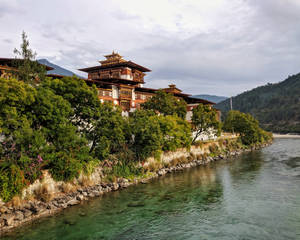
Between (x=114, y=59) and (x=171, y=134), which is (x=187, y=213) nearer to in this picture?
(x=171, y=134)

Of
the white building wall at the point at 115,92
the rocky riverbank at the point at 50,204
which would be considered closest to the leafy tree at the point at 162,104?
the white building wall at the point at 115,92

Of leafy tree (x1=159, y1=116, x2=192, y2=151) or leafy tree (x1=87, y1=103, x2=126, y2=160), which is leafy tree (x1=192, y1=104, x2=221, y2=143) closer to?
leafy tree (x1=159, y1=116, x2=192, y2=151)

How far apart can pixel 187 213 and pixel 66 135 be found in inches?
558

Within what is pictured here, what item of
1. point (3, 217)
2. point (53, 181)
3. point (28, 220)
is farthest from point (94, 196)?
point (3, 217)

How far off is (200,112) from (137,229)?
35038 mm

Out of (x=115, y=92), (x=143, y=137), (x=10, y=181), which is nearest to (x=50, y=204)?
(x=10, y=181)

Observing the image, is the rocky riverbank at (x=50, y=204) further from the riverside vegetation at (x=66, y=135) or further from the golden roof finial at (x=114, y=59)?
the golden roof finial at (x=114, y=59)

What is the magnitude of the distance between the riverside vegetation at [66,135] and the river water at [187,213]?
4334 millimetres

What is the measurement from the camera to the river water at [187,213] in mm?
17234

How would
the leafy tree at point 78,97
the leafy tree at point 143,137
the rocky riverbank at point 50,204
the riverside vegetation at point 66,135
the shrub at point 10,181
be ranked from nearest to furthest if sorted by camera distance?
the rocky riverbank at point 50,204
the shrub at point 10,181
the riverside vegetation at point 66,135
the leafy tree at point 78,97
the leafy tree at point 143,137

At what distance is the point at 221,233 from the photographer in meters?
16.9

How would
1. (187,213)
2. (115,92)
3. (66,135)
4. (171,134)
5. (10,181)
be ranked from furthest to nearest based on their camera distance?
1. (115,92)
2. (171,134)
3. (66,135)
4. (187,213)
5. (10,181)

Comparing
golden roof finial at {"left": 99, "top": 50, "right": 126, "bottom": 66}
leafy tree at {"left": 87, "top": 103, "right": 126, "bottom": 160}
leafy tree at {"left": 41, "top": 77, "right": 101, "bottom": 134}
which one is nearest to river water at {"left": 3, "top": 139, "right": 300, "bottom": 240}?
leafy tree at {"left": 87, "top": 103, "right": 126, "bottom": 160}

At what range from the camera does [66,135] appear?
25.2 meters
